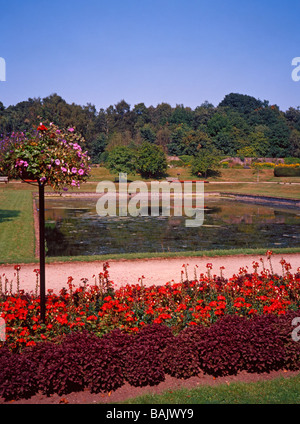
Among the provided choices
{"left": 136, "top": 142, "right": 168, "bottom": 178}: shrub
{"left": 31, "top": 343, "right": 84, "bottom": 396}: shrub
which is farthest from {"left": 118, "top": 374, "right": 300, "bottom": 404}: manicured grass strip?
{"left": 136, "top": 142, "right": 168, "bottom": 178}: shrub

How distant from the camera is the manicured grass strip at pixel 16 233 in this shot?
12720 mm

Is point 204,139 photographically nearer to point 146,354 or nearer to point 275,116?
point 275,116

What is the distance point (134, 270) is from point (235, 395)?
6.02m

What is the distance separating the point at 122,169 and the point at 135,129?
1996 inches

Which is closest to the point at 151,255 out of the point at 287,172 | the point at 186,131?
the point at 287,172

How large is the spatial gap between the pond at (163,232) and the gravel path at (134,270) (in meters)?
2.85

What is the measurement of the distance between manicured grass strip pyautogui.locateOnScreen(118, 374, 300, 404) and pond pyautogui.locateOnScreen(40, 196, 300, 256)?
31.1ft

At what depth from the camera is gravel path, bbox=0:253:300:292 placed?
31.9ft

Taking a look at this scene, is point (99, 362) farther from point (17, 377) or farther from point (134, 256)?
point (134, 256)

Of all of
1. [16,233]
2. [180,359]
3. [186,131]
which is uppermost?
[186,131]

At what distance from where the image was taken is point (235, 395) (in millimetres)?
5023

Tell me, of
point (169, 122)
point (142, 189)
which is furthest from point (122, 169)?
point (169, 122)

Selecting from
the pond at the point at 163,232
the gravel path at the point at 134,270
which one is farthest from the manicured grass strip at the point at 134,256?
the pond at the point at 163,232
